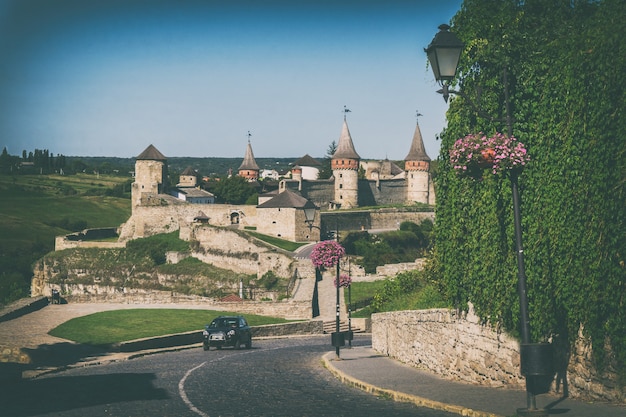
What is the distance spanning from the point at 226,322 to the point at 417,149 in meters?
103

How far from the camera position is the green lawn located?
33375mm

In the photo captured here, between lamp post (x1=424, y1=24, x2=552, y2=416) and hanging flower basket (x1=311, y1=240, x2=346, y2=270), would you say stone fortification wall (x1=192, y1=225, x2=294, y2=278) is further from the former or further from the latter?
lamp post (x1=424, y1=24, x2=552, y2=416)

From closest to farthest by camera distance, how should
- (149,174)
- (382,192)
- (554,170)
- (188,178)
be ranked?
(554,170) → (149,174) → (382,192) → (188,178)

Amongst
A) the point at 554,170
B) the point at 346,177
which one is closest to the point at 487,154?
the point at 554,170

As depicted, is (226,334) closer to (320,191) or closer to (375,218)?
(375,218)

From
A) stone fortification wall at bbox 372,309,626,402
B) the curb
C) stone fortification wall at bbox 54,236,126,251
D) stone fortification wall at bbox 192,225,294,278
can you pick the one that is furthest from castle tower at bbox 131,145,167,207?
the curb

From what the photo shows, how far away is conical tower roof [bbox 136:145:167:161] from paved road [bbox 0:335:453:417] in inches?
3194

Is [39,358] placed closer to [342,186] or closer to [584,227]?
[584,227]

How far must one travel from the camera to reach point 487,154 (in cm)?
1371

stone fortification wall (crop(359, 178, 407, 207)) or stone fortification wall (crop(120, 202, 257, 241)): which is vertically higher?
stone fortification wall (crop(359, 178, 407, 207))


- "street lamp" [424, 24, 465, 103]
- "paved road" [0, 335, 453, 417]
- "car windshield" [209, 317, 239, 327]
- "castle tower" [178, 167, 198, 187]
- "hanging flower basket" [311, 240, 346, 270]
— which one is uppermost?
"castle tower" [178, 167, 198, 187]

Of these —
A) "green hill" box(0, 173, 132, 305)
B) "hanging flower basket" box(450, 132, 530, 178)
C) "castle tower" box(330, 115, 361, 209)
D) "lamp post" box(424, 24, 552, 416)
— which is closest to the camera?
"lamp post" box(424, 24, 552, 416)

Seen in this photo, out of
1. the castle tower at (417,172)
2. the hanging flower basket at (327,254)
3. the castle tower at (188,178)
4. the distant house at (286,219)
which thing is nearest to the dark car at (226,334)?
the hanging flower basket at (327,254)

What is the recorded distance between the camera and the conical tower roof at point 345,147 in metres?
125
